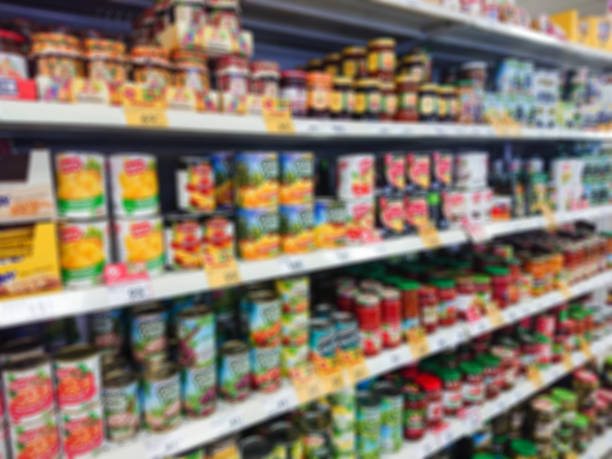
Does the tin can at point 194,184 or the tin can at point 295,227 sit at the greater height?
the tin can at point 194,184

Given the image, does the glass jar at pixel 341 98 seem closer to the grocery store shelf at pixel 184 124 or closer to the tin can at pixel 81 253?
the grocery store shelf at pixel 184 124

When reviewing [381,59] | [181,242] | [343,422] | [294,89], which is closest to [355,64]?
[381,59]

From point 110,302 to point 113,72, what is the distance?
1.66 ft

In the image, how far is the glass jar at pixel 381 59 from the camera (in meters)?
1.41

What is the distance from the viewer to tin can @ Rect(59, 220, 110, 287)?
0.90m

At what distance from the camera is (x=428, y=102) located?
150 cm

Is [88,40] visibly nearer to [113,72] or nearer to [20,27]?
[113,72]

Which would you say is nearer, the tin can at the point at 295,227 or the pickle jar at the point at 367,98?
the tin can at the point at 295,227

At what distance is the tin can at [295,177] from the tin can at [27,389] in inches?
27.6

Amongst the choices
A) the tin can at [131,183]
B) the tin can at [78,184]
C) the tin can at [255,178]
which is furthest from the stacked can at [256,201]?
the tin can at [78,184]

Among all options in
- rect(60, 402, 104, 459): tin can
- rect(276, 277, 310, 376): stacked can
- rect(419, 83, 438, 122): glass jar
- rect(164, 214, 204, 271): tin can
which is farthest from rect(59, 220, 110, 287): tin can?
rect(419, 83, 438, 122): glass jar

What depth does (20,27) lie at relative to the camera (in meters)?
0.96

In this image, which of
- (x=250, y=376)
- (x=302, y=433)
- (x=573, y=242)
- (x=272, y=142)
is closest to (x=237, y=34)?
(x=272, y=142)

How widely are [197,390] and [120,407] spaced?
181 millimetres
